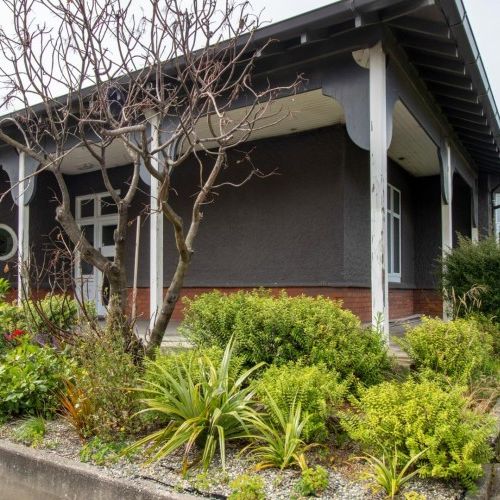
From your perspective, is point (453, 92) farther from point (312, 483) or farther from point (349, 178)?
point (312, 483)

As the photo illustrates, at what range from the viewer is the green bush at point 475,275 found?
7.00 metres

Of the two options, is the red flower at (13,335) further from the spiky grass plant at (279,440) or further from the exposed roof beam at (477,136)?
the exposed roof beam at (477,136)

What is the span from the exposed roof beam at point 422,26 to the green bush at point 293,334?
3.59 meters

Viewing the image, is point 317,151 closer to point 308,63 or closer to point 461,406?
point 308,63

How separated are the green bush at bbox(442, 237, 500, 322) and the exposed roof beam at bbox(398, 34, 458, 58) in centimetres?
271

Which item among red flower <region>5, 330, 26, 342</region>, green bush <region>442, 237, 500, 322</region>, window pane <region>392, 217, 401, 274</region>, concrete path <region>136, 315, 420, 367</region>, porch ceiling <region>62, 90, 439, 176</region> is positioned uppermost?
porch ceiling <region>62, 90, 439, 176</region>

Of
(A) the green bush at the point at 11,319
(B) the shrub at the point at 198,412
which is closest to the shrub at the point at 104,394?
(B) the shrub at the point at 198,412

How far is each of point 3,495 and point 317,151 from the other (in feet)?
23.3

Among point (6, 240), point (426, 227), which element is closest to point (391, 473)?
point (426, 227)

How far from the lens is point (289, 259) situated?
9.23 metres

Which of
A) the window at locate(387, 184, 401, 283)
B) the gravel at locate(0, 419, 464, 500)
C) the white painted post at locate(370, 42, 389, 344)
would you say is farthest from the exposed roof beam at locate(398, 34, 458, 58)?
the gravel at locate(0, 419, 464, 500)

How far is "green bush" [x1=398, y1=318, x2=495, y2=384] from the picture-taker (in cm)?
438

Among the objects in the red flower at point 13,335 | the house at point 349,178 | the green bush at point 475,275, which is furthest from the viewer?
the green bush at point 475,275

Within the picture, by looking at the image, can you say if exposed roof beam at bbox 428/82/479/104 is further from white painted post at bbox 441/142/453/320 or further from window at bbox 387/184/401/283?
window at bbox 387/184/401/283
